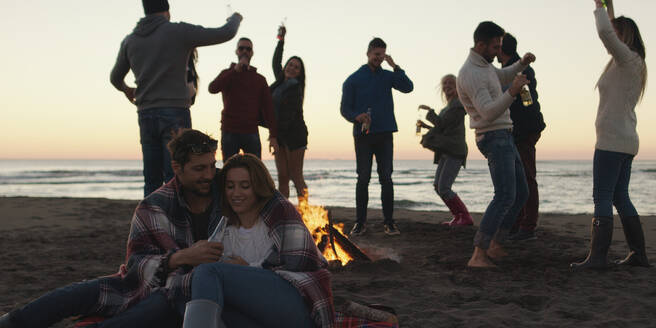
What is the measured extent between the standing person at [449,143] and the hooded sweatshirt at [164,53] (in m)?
4.08

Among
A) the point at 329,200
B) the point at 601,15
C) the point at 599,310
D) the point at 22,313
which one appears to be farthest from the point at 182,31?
the point at 329,200

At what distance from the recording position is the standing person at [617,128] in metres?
4.46

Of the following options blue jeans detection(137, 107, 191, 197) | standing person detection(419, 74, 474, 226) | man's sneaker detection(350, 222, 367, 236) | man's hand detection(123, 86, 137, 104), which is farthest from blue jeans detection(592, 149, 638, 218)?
man's hand detection(123, 86, 137, 104)

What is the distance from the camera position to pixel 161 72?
4.36 m

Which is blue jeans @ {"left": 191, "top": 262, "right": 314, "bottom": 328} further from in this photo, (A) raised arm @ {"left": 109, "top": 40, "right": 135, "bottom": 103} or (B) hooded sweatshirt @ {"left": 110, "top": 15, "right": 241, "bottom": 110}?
(A) raised arm @ {"left": 109, "top": 40, "right": 135, "bottom": 103}

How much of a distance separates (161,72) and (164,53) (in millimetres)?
156

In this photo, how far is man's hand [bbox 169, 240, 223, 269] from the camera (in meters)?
2.55

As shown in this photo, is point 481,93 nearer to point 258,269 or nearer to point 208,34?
point 208,34

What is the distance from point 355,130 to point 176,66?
9.76ft

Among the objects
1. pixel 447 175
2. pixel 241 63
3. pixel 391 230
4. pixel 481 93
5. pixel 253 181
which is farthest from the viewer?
pixel 447 175

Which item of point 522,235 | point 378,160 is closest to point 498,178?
point 522,235

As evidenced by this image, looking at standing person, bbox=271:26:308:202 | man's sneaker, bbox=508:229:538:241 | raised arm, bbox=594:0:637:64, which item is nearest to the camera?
raised arm, bbox=594:0:637:64

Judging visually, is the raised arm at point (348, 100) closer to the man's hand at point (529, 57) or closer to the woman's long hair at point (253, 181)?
the man's hand at point (529, 57)

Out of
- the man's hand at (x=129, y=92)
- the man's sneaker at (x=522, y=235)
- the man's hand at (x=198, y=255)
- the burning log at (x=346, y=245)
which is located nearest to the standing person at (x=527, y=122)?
the man's sneaker at (x=522, y=235)
